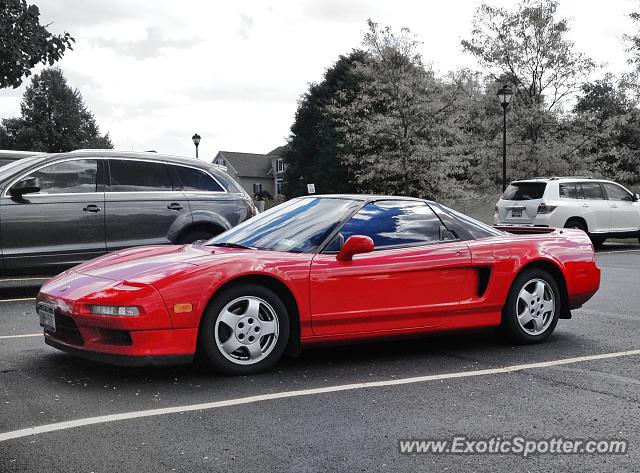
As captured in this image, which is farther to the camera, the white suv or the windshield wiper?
the white suv

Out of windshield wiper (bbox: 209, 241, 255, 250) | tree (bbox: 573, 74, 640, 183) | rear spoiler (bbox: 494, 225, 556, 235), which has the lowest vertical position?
rear spoiler (bbox: 494, 225, 556, 235)

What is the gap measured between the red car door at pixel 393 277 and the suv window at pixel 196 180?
448cm

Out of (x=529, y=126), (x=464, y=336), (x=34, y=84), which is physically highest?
(x=34, y=84)

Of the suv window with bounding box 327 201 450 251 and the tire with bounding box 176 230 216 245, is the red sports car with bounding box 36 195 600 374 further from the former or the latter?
the tire with bounding box 176 230 216 245

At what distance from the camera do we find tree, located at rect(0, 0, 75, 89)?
16109 millimetres

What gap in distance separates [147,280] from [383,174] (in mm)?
33971

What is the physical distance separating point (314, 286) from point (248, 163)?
115m

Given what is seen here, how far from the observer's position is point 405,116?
37.2 m

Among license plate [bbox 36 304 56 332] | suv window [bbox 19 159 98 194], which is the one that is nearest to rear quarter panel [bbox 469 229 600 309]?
license plate [bbox 36 304 56 332]

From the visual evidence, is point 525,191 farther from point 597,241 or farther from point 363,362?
point 363,362

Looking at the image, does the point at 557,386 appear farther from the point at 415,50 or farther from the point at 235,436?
the point at 415,50

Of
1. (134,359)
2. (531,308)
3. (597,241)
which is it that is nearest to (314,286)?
(134,359)

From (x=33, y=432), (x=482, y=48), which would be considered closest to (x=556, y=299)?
(x=33, y=432)

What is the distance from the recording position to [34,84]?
7431 cm
